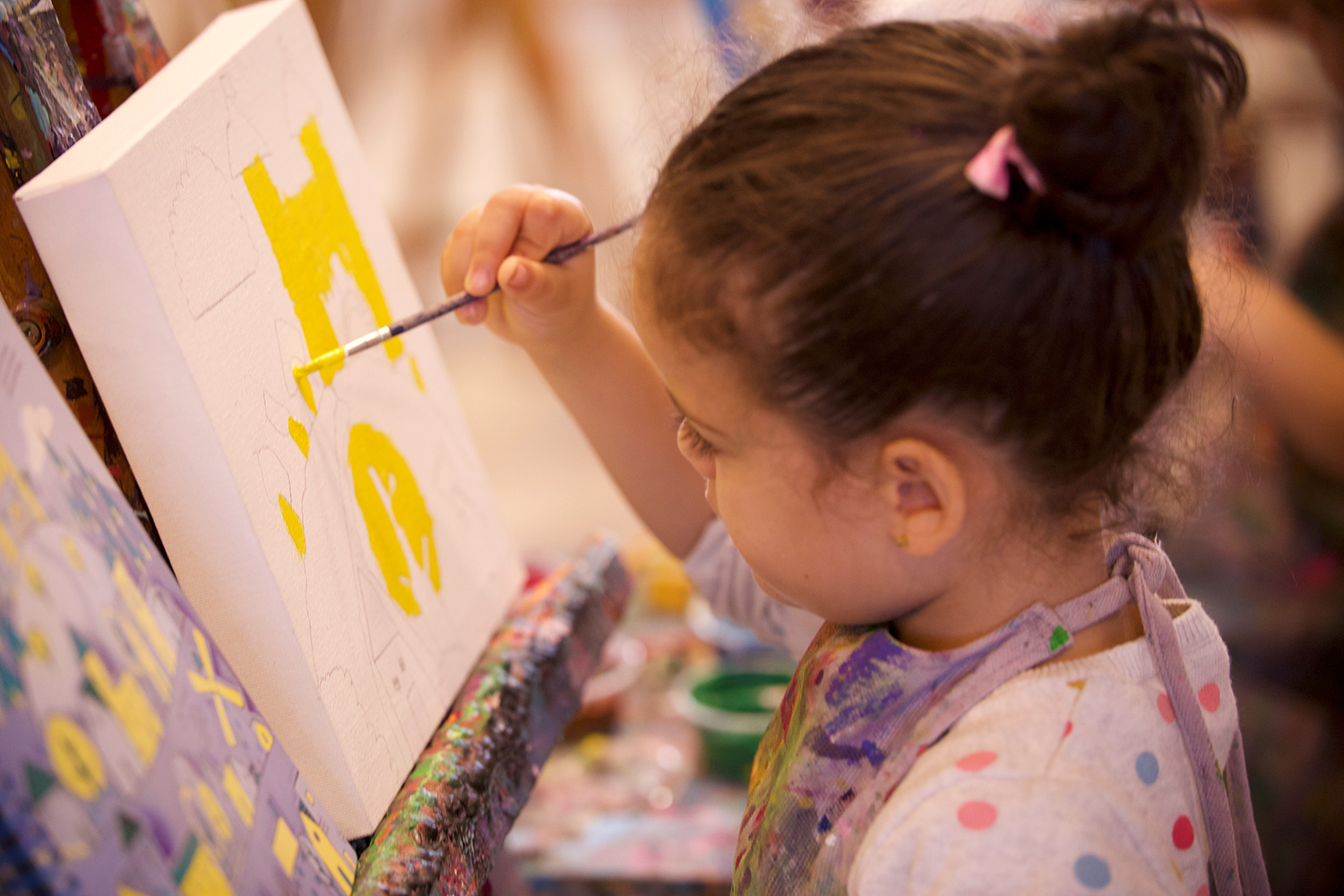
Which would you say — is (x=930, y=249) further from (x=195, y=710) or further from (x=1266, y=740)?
(x=1266, y=740)

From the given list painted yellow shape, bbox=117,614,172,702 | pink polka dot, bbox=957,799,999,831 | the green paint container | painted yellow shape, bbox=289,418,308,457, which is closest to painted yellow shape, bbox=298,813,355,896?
painted yellow shape, bbox=117,614,172,702

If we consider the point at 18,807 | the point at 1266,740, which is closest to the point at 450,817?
the point at 18,807

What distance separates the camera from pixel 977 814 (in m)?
0.54

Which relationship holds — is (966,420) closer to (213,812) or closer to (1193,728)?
(1193,728)

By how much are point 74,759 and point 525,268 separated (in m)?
0.50

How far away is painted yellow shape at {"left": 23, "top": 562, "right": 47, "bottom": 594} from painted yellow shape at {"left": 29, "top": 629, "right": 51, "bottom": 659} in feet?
0.06

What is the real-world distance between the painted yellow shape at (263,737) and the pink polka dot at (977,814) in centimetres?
37

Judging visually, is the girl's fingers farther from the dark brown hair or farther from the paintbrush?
the dark brown hair

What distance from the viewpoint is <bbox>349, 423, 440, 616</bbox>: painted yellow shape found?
0.73 metres

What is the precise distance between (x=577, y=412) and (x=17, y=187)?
0.49 metres

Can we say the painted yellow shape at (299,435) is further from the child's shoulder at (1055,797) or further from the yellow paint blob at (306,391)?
the child's shoulder at (1055,797)

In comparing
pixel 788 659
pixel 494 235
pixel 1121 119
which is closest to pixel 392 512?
pixel 494 235

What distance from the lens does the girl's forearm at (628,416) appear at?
0.93 meters

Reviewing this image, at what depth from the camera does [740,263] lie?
1.87 ft
